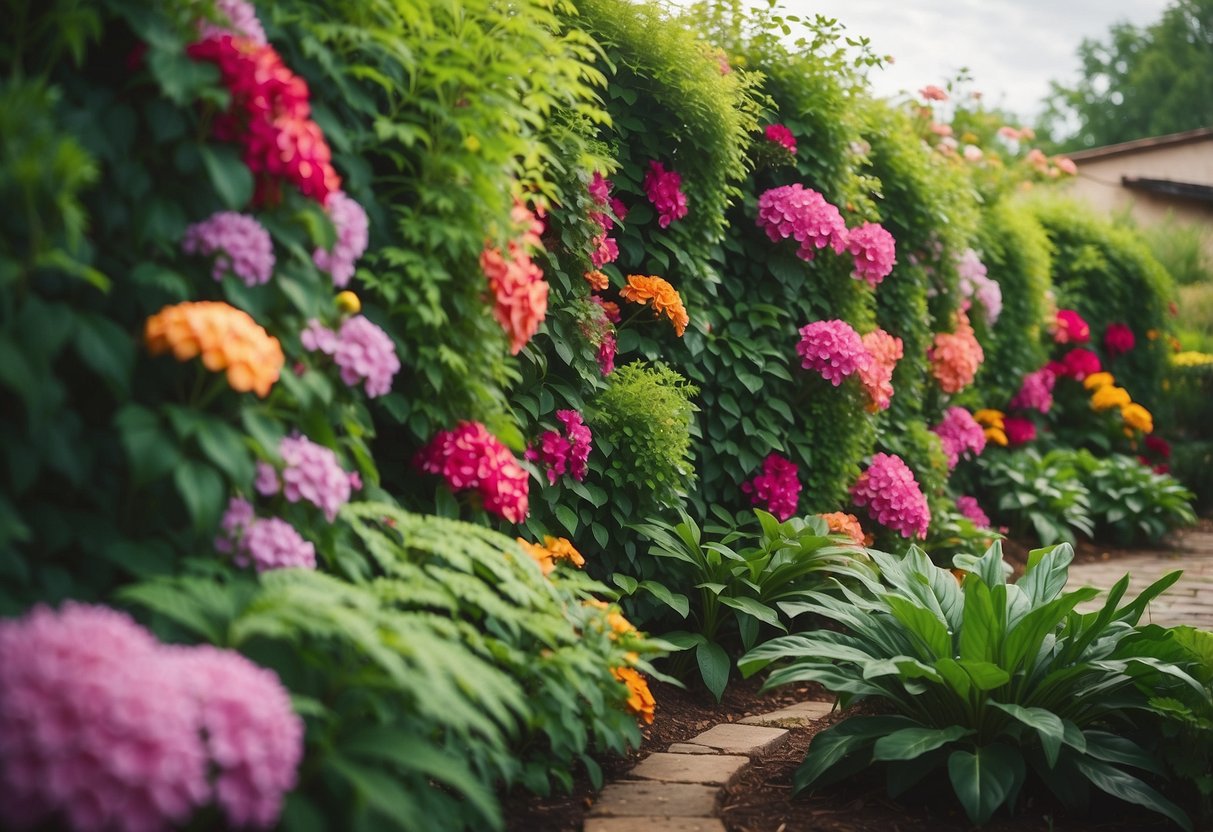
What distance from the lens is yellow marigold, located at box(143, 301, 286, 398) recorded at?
1802mm

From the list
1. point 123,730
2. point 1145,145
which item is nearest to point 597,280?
point 123,730

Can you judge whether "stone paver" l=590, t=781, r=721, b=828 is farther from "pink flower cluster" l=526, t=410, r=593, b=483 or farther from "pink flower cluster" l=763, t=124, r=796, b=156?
"pink flower cluster" l=763, t=124, r=796, b=156

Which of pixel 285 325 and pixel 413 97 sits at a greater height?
pixel 413 97

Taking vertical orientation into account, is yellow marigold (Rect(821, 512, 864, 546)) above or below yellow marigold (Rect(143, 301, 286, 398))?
below

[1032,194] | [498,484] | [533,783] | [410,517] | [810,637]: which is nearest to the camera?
→ [410,517]

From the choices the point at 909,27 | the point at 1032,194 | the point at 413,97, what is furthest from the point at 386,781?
the point at 1032,194

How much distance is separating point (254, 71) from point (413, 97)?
515 mm

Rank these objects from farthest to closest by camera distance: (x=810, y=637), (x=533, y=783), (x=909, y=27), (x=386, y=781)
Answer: (x=909, y=27) < (x=810, y=637) < (x=533, y=783) < (x=386, y=781)

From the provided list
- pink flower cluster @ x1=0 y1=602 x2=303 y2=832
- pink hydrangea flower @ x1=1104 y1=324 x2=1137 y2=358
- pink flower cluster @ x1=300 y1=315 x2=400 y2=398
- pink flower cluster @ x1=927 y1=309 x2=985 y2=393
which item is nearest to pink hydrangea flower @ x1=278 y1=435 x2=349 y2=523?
pink flower cluster @ x1=300 y1=315 x2=400 y2=398

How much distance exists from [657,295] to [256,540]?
2.22m

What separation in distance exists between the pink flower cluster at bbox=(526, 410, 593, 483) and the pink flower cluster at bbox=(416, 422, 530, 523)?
1.88 ft

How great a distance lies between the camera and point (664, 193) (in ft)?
13.2

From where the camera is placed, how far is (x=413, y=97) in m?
2.42

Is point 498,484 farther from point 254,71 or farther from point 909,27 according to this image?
point 909,27
